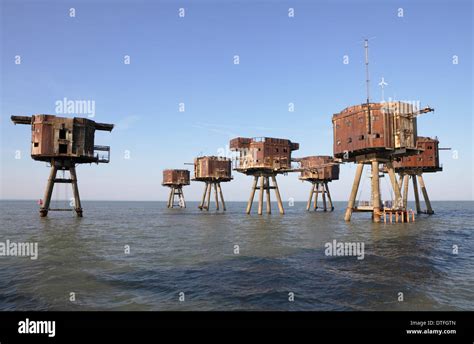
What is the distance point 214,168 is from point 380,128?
35145 mm

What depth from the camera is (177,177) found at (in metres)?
81.9

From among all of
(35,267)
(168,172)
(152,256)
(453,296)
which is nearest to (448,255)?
(453,296)

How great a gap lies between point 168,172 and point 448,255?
7121 cm

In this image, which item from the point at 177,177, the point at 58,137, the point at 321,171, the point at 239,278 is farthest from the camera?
the point at 177,177

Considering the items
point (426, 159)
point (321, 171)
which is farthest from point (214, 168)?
point (426, 159)

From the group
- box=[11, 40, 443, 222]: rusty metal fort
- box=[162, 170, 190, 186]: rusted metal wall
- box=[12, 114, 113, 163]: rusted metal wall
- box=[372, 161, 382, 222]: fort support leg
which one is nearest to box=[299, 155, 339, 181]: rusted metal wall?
box=[11, 40, 443, 222]: rusty metal fort

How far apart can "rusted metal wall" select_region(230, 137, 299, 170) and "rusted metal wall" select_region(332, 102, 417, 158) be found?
14957 millimetres

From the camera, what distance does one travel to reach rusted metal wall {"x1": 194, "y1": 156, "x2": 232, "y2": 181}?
207 ft

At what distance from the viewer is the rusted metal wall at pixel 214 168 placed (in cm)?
6319

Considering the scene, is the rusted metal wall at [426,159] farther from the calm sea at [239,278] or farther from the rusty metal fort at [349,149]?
the calm sea at [239,278]

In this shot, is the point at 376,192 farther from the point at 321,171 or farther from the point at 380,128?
the point at 321,171

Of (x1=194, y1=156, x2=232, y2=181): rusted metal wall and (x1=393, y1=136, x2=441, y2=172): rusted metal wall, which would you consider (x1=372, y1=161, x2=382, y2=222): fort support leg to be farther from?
(x1=194, y1=156, x2=232, y2=181): rusted metal wall
